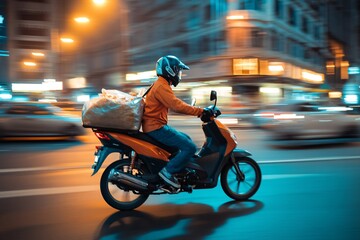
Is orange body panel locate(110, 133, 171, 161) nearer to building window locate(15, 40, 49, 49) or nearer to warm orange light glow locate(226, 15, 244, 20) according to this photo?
warm orange light glow locate(226, 15, 244, 20)

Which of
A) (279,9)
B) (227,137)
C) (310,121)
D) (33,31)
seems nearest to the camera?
(227,137)

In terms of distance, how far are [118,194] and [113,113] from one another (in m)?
1.05

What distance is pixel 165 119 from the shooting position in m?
5.05

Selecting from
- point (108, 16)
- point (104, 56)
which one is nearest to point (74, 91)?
point (104, 56)

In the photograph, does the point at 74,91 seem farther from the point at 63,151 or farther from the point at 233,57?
the point at 63,151

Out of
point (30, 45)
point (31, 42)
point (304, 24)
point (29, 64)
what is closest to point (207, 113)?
point (304, 24)

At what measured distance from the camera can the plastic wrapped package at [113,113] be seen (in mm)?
4824

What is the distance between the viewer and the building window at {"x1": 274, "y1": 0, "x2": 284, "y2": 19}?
41.9 meters

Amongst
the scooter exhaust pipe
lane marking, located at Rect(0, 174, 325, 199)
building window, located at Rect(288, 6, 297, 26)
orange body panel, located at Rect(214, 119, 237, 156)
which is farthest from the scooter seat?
building window, located at Rect(288, 6, 297, 26)

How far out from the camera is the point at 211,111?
5027 millimetres

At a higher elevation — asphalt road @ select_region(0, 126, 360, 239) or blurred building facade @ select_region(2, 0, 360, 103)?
blurred building facade @ select_region(2, 0, 360, 103)

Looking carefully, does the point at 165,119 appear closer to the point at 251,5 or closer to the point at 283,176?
the point at 283,176

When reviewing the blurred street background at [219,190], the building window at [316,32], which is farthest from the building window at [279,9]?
the building window at [316,32]

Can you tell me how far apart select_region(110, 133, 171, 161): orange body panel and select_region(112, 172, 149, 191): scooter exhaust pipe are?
12.6 inches
